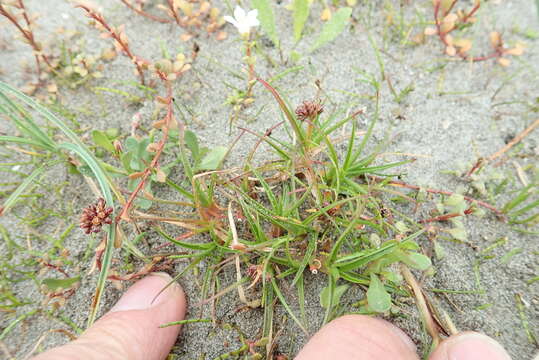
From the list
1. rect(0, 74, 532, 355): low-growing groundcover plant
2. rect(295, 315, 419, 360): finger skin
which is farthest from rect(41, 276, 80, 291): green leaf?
rect(295, 315, 419, 360): finger skin

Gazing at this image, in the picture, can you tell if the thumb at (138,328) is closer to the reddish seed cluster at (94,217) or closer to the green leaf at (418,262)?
the reddish seed cluster at (94,217)

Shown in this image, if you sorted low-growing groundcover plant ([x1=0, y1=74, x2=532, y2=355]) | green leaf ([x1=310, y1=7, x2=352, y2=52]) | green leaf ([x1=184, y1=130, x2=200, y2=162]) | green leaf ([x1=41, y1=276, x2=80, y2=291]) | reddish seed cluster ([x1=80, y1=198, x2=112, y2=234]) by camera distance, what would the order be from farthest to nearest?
green leaf ([x1=310, y1=7, x2=352, y2=52]), green leaf ([x1=184, y1=130, x2=200, y2=162]), green leaf ([x1=41, y1=276, x2=80, y2=291]), low-growing groundcover plant ([x1=0, y1=74, x2=532, y2=355]), reddish seed cluster ([x1=80, y1=198, x2=112, y2=234])

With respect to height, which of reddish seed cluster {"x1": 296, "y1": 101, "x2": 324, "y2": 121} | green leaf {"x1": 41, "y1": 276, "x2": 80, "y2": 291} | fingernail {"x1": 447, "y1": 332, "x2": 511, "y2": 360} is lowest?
green leaf {"x1": 41, "y1": 276, "x2": 80, "y2": 291}

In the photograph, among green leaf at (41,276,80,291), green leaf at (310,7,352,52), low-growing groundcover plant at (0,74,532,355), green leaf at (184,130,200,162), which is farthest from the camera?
green leaf at (310,7,352,52)

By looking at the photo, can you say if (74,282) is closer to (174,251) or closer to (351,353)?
(174,251)

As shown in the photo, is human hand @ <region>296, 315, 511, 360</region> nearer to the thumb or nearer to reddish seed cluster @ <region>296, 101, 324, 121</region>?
the thumb

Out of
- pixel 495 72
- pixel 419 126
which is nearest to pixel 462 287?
pixel 419 126

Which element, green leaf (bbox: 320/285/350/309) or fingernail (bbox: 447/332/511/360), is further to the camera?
green leaf (bbox: 320/285/350/309)

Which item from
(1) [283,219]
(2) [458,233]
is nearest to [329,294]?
(1) [283,219]

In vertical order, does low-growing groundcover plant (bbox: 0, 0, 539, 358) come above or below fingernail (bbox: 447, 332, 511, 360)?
above
